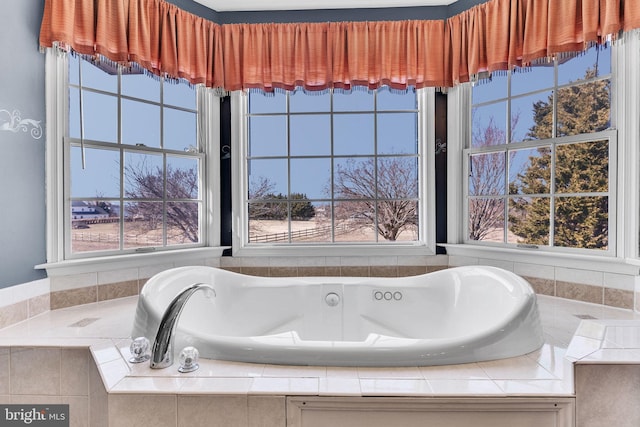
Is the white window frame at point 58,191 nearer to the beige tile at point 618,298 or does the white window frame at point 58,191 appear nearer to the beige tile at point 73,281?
the beige tile at point 73,281

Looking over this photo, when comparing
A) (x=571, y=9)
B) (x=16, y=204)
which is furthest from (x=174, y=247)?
(x=571, y=9)

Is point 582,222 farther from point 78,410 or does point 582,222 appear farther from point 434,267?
point 78,410

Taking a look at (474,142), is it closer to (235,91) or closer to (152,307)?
(235,91)

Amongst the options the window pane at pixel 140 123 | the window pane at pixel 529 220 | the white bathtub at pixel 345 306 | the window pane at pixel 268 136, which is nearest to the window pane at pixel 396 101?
the window pane at pixel 268 136

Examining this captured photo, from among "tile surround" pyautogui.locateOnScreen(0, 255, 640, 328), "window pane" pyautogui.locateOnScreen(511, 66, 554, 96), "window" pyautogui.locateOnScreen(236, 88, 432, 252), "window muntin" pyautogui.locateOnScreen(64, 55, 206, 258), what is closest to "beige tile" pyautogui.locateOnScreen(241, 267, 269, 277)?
"tile surround" pyautogui.locateOnScreen(0, 255, 640, 328)

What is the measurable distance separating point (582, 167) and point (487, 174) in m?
0.53

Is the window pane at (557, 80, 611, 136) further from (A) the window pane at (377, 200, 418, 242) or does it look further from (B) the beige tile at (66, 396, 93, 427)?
(B) the beige tile at (66, 396, 93, 427)

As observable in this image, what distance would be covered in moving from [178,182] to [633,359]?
2.46 meters

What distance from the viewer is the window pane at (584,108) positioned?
189cm

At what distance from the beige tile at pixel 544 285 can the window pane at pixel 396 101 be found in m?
1.39

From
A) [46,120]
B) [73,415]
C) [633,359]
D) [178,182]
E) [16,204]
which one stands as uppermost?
[46,120]

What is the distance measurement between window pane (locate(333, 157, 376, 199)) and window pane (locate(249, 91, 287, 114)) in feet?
1.89

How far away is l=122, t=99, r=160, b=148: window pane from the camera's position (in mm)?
2172

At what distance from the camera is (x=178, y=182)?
239 centimetres
